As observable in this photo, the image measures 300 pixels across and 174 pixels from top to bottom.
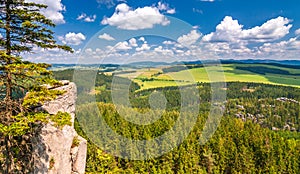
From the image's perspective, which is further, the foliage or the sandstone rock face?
the sandstone rock face

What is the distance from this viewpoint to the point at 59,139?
52.7 feet

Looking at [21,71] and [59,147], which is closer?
[21,71]

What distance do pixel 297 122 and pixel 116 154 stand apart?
125 metres

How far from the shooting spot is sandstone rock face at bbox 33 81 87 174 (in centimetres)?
1539

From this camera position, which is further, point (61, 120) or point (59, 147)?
point (59, 147)

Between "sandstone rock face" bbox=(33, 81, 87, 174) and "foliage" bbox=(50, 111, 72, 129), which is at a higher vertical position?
"foliage" bbox=(50, 111, 72, 129)

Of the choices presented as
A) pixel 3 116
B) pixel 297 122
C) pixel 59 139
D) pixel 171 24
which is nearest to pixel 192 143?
pixel 171 24

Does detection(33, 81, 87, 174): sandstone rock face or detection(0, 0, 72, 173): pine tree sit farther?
detection(33, 81, 87, 174): sandstone rock face

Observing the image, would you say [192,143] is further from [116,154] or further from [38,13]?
[38,13]

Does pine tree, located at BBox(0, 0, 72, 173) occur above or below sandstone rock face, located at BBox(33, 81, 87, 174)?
above

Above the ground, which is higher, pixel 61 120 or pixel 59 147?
pixel 61 120

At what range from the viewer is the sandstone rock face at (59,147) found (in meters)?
15.4

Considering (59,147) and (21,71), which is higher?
(21,71)

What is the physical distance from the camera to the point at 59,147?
1605 cm
